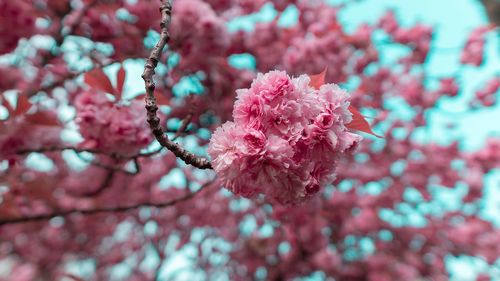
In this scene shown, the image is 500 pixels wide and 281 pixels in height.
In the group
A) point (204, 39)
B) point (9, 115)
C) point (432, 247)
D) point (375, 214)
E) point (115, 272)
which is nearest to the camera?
point (9, 115)

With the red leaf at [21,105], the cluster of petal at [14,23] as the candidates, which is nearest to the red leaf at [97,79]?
the red leaf at [21,105]

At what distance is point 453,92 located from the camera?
387 centimetres

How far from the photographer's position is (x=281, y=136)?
90 centimetres

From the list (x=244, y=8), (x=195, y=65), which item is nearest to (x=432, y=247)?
(x=244, y=8)

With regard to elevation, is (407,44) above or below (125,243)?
above

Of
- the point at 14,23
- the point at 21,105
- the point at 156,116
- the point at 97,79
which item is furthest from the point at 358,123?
the point at 14,23

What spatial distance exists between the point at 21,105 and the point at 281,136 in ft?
3.47

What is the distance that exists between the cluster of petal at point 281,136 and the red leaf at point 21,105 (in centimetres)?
93

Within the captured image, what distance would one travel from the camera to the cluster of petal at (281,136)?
880mm

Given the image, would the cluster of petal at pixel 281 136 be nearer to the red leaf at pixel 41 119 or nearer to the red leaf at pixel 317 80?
the red leaf at pixel 317 80

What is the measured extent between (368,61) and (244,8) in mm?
1111

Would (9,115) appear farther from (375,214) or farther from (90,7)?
(375,214)

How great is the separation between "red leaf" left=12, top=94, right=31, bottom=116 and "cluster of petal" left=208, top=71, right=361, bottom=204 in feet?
3.04

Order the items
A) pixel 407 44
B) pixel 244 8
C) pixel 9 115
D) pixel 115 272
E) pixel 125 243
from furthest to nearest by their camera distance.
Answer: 1. pixel 115 272
2. pixel 125 243
3. pixel 407 44
4. pixel 244 8
5. pixel 9 115
